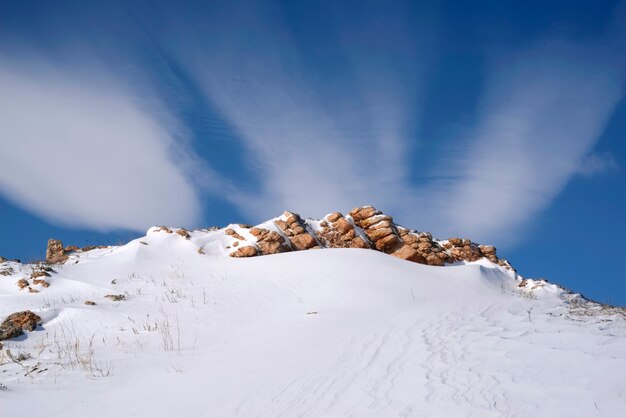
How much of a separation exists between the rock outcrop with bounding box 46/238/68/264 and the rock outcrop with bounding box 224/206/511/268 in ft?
21.3

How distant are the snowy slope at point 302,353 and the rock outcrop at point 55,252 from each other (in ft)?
10.8

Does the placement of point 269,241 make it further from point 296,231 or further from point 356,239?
point 356,239

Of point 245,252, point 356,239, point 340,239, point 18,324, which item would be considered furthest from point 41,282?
point 356,239

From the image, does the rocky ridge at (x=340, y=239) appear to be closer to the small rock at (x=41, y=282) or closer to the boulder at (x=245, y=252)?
the boulder at (x=245, y=252)

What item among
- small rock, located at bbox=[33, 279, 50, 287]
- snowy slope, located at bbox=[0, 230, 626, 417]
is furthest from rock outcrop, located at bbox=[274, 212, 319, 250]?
small rock, located at bbox=[33, 279, 50, 287]

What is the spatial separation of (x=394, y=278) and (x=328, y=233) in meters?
7.06

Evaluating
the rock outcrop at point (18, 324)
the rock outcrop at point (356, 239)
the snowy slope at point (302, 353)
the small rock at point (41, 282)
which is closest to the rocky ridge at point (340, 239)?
the rock outcrop at point (356, 239)

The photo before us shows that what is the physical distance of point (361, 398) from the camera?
14.8ft

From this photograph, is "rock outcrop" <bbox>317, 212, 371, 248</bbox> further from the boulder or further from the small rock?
the small rock

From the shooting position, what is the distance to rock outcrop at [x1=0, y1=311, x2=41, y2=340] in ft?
26.2

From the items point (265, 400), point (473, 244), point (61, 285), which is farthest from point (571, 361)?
point (473, 244)

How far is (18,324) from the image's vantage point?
8.50 m

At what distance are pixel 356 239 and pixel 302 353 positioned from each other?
1390cm

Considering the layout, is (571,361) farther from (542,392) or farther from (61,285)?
(61,285)
